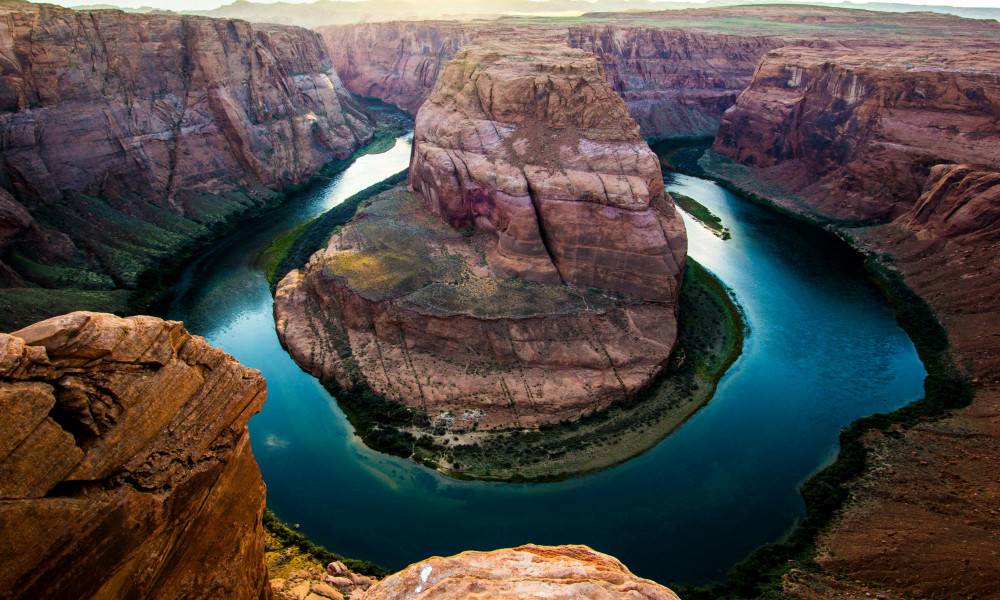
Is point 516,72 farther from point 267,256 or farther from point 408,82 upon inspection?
point 408,82

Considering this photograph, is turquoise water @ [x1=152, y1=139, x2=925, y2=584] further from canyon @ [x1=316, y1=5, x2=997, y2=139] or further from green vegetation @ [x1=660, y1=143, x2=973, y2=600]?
canyon @ [x1=316, y1=5, x2=997, y2=139]

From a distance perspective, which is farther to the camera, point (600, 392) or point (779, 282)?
point (779, 282)

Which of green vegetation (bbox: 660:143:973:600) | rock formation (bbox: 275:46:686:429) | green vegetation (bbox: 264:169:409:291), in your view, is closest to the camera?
green vegetation (bbox: 660:143:973:600)

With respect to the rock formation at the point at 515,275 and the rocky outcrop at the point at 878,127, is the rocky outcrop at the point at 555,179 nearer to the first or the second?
the rock formation at the point at 515,275

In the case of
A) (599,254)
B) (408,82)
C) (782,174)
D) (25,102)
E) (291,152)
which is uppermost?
(408,82)

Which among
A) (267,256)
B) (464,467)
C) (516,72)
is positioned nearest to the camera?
(464,467)

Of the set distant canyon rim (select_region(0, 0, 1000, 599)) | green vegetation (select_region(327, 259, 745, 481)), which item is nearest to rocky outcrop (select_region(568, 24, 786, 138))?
distant canyon rim (select_region(0, 0, 1000, 599))

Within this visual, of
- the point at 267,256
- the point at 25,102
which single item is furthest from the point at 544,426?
the point at 25,102
